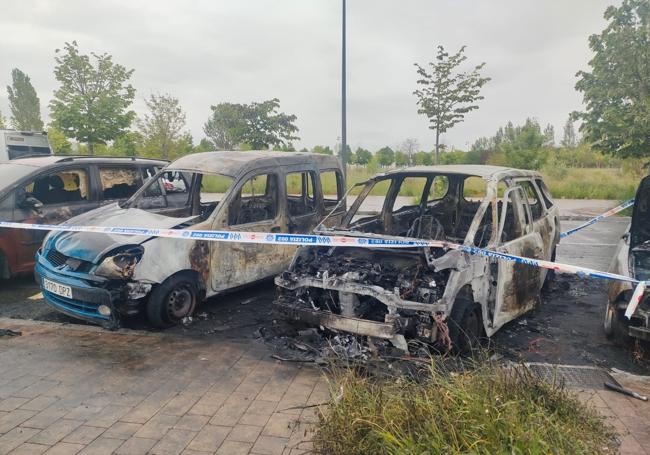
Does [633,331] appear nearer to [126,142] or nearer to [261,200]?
[261,200]

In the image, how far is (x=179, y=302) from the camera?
5.39 meters

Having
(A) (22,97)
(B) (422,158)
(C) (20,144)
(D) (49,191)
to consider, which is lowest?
(D) (49,191)

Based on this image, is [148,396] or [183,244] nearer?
[148,396]

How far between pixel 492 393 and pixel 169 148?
24044 millimetres

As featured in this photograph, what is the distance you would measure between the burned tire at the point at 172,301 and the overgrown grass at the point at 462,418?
2.69m

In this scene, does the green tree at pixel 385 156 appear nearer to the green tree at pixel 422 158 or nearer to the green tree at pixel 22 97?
the green tree at pixel 422 158

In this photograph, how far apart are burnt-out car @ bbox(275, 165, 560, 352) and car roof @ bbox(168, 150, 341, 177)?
1.32 metres

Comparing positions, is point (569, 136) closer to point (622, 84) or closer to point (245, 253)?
point (622, 84)

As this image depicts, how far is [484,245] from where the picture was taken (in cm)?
504

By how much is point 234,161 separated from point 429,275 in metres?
3.14

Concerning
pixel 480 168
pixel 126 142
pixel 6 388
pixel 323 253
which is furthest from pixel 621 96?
pixel 126 142

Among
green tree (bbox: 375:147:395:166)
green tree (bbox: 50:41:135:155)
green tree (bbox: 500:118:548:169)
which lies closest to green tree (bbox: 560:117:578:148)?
green tree (bbox: 375:147:395:166)

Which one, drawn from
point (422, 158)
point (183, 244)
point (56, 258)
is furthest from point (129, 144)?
point (422, 158)

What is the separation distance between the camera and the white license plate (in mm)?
5004
